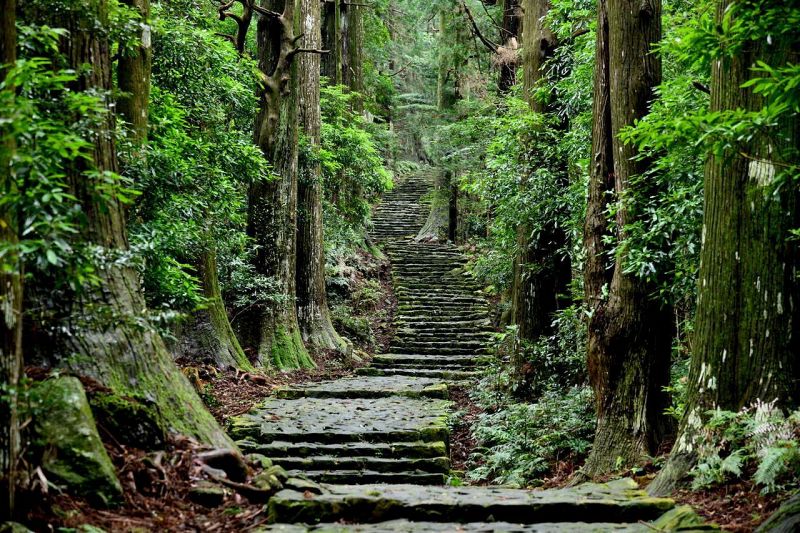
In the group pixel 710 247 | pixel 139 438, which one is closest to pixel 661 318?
pixel 710 247

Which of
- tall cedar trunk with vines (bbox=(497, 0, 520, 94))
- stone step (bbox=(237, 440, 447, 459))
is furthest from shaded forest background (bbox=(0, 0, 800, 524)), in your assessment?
tall cedar trunk with vines (bbox=(497, 0, 520, 94))

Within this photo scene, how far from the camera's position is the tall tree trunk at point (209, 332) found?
10.6 meters

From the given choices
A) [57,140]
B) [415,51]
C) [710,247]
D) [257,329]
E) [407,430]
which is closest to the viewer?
[57,140]

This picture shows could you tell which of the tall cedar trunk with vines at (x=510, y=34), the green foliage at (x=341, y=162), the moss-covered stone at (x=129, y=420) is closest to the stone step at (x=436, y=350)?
the green foliage at (x=341, y=162)

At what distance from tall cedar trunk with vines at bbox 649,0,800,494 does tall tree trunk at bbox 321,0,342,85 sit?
1577 cm

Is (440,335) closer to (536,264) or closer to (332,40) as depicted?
(536,264)

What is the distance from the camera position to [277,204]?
508 inches

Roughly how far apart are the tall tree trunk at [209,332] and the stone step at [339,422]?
127 cm

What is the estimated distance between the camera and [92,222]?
5.03 m

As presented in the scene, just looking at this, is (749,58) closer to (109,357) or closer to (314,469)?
(109,357)

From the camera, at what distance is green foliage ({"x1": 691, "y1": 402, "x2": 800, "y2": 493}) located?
4.24 m

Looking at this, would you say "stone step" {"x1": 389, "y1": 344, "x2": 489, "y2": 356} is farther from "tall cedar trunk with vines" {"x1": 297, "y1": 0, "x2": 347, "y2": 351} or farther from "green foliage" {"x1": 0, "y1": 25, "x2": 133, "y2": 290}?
"green foliage" {"x1": 0, "y1": 25, "x2": 133, "y2": 290}

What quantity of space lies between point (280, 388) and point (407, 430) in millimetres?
3117

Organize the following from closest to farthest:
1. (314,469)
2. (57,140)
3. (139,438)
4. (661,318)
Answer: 1. (57,140)
2. (139,438)
3. (661,318)
4. (314,469)
